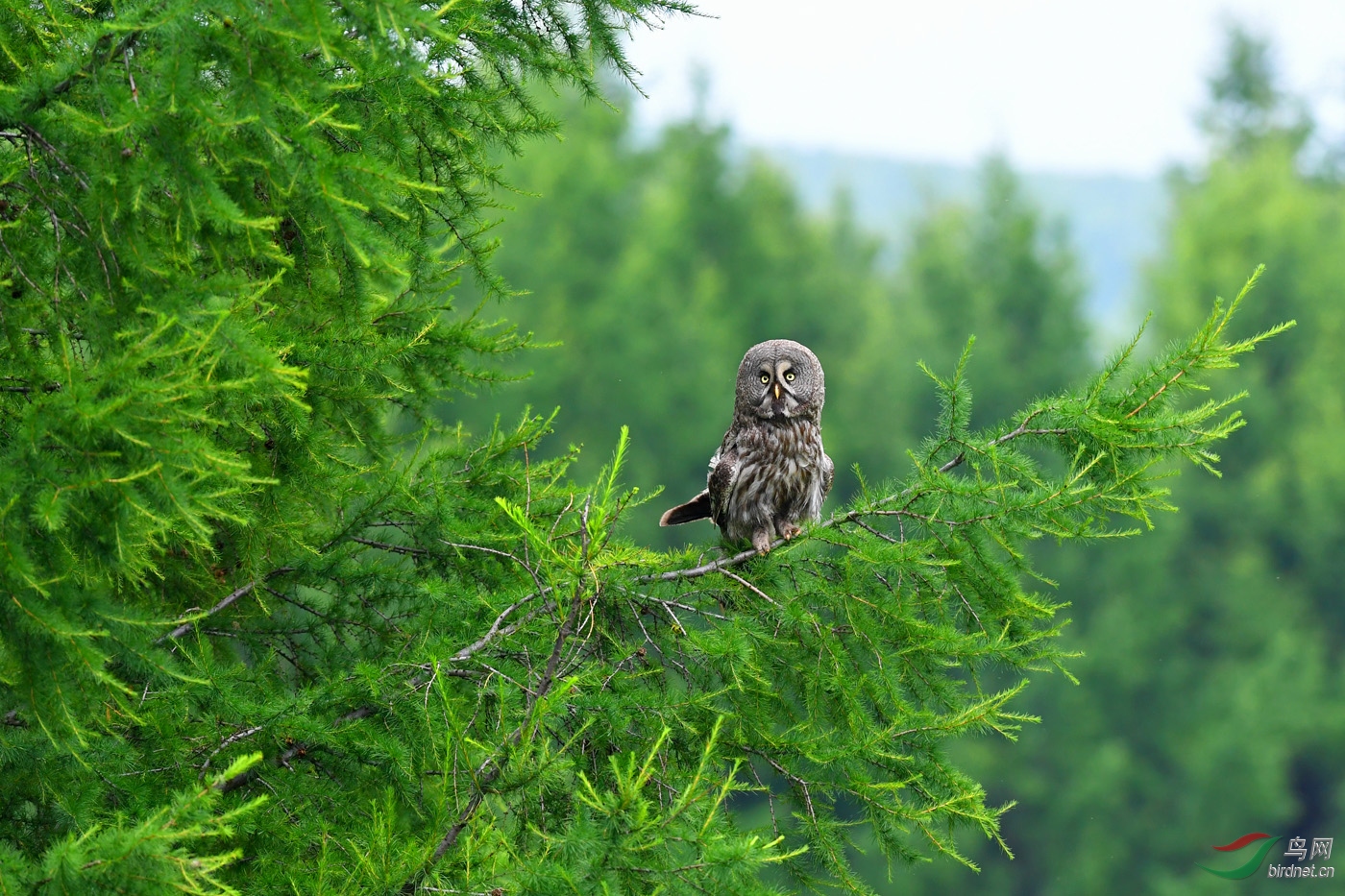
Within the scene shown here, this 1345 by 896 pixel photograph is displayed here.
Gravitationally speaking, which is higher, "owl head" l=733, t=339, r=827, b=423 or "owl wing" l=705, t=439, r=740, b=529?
"owl head" l=733, t=339, r=827, b=423

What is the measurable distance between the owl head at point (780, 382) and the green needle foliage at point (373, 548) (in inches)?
39.8

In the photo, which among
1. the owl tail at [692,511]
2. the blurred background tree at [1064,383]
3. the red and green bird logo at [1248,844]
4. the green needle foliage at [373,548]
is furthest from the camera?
the blurred background tree at [1064,383]

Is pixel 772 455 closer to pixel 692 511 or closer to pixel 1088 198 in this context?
pixel 692 511

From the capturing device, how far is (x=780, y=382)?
5395mm

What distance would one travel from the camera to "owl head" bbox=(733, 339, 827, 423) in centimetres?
541

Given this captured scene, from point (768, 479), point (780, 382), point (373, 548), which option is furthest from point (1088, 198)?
point (373, 548)

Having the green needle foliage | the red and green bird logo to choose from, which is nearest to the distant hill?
the red and green bird logo

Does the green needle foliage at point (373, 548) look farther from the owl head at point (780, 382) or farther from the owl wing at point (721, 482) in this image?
the owl head at point (780, 382)

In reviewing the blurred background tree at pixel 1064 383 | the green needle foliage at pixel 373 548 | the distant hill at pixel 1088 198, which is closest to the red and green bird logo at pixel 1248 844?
the green needle foliage at pixel 373 548

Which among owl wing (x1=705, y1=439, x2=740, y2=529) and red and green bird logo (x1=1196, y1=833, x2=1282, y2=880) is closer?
owl wing (x1=705, y1=439, x2=740, y2=529)

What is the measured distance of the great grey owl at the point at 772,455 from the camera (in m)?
5.39

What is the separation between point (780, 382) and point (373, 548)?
70.3 inches

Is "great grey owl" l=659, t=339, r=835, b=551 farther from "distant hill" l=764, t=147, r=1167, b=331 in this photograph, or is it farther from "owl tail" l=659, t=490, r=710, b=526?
"distant hill" l=764, t=147, r=1167, b=331

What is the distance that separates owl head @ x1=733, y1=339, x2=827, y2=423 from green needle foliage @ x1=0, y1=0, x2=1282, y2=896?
1011mm
